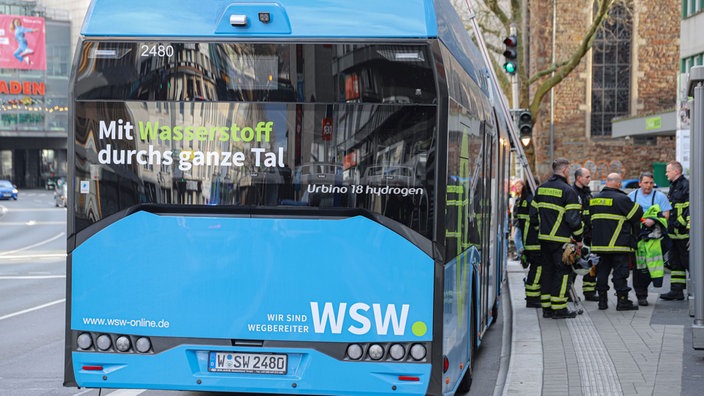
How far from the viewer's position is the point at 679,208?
14.8 m

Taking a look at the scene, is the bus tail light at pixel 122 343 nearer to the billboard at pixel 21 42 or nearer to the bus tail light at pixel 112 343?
the bus tail light at pixel 112 343

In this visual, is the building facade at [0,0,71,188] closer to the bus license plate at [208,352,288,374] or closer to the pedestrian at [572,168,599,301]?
the pedestrian at [572,168,599,301]

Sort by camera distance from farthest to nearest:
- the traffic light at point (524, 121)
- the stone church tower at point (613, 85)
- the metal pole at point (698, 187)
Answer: the stone church tower at point (613, 85) < the traffic light at point (524, 121) < the metal pole at point (698, 187)

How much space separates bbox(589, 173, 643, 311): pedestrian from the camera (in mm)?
13422

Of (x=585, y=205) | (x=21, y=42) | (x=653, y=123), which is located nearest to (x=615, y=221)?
(x=585, y=205)

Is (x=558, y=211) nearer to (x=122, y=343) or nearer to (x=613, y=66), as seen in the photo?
(x=122, y=343)

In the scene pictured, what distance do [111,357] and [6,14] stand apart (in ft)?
325

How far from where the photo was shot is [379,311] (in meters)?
6.44

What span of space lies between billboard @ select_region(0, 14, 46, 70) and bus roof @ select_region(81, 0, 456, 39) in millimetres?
92122

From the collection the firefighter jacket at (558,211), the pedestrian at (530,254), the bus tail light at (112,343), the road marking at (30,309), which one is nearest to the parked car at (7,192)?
the road marking at (30,309)

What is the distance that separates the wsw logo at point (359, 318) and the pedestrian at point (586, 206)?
7591 millimetres

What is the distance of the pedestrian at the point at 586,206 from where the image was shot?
14078 mm

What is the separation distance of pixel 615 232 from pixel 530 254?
1.14 m

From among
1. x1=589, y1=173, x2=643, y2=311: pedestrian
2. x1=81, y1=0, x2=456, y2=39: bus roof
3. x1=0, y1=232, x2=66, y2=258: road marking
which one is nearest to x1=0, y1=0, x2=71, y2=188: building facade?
x1=0, y1=232, x2=66, y2=258: road marking
